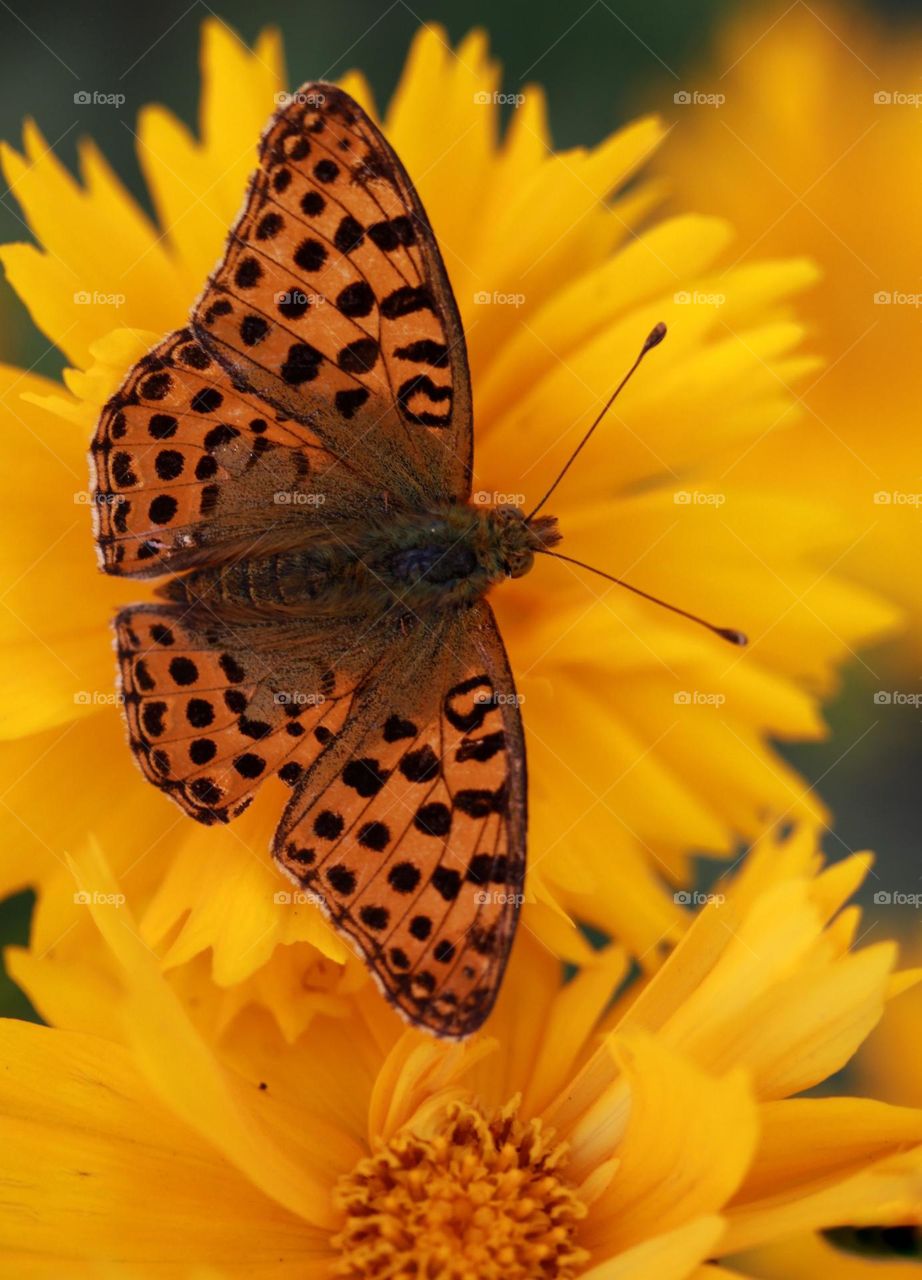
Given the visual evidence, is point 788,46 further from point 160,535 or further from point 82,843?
point 82,843

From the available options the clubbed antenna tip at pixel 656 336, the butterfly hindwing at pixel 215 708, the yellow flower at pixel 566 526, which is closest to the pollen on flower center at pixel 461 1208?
the yellow flower at pixel 566 526

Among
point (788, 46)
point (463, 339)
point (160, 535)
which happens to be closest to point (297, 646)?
point (160, 535)

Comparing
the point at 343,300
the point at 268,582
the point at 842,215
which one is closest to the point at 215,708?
the point at 268,582

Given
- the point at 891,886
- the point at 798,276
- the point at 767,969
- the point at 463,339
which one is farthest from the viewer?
the point at 891,886

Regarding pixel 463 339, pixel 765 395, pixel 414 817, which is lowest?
pixel 414 817

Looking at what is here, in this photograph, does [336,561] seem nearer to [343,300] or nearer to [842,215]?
[343,300]

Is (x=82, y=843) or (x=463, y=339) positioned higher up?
(x=463, y=339)

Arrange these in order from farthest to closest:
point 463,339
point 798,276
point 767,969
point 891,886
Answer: point 891,886 < point 798,276 < point 463,339 < point 767,969

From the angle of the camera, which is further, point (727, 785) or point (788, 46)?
point (788, 46)
